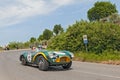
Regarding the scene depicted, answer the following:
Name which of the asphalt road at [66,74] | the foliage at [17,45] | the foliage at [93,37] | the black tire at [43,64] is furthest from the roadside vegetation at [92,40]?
the foliage at [17,45]

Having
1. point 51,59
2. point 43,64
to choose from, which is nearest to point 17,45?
point 43,64

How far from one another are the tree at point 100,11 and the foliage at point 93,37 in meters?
44.2

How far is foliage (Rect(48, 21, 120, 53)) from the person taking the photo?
27375 millimetres

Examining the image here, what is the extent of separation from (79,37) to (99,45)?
2.77 m

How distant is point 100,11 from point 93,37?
47942mm

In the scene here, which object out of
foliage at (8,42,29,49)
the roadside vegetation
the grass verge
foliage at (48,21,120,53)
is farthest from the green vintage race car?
foliage at (8,42,29,49)

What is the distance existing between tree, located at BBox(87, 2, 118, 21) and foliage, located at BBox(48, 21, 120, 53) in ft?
145

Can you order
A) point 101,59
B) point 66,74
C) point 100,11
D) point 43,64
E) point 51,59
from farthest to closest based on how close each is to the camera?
1. point 100,11
2. point 101,59
3. point 43,64
4. point 51,59
5. point 66,74

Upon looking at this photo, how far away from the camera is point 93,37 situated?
27.8 m

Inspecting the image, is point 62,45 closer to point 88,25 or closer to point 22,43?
point 88,25

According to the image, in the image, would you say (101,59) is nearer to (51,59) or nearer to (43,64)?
(43,64)

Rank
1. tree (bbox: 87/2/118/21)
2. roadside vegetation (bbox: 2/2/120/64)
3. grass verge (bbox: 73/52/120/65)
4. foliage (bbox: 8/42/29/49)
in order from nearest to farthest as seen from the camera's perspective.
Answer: grass verge (bbox: 73/52/120/65), roadside vegetation (bbox: 2/2/120/64), tree (bbox: 87/2/118/21), foliage (bbox: 8/42/29/49)

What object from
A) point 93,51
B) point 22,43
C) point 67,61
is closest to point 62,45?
point 93,51

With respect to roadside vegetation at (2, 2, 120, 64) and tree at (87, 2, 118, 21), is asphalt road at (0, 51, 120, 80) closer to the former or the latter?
roadside vegetation at (2, 2, 120, 64)
